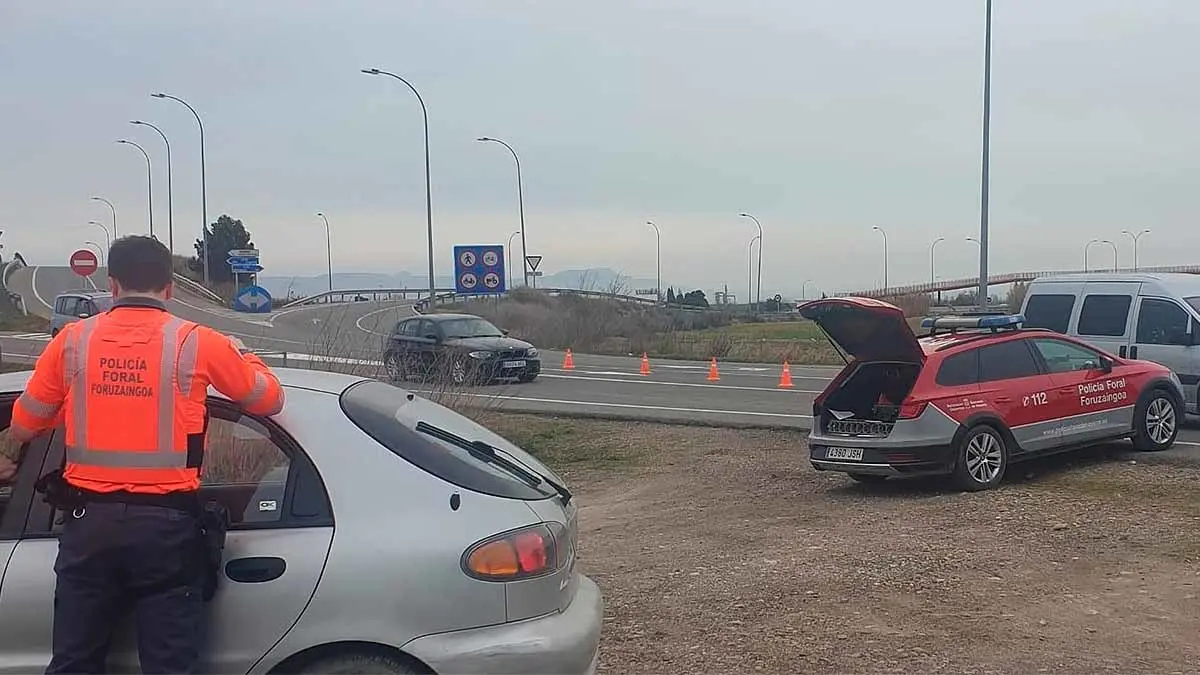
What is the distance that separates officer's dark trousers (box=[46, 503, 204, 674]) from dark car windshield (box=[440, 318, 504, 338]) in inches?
819

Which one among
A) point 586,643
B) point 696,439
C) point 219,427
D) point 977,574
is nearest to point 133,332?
point 219,427

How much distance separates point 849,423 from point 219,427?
24.0 feet

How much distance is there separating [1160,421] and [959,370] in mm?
2782

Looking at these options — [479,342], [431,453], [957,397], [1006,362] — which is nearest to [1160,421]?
[1006,362]

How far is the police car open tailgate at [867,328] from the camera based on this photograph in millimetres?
9742

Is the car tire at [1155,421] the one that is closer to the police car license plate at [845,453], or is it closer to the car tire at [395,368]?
the police car license plate at [845,453]

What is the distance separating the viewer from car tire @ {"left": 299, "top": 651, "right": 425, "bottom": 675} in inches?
→ 147

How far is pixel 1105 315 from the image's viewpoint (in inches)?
550

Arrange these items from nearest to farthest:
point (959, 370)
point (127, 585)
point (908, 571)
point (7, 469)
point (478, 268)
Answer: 1. point (127, 585)
2. point (7, 469)
3. point (908, 571)
4. point (959, 370)
5. point (478, 268)

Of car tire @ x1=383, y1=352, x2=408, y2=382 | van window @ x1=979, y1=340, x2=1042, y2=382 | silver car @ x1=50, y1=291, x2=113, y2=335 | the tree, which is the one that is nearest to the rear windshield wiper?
van window @ x1=979, y1=340, x2=1042, y2=382

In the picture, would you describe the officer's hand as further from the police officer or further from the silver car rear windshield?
the silver car rear windshield

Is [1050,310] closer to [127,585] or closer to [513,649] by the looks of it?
[513,649]

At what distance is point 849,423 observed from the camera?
10.3m

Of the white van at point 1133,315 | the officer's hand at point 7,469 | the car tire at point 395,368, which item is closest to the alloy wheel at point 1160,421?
the white van at point 1133,315
